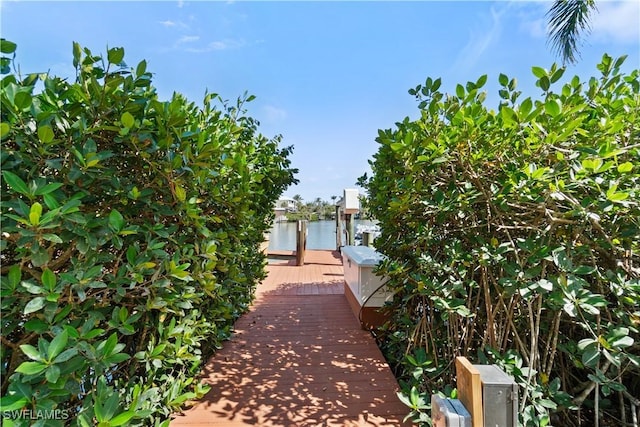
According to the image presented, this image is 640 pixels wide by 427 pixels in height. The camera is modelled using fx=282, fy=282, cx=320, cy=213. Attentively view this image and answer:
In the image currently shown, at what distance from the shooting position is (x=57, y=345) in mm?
1058

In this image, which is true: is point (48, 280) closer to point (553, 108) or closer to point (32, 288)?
point (32, 288)

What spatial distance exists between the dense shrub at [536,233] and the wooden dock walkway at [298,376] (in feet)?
1.50

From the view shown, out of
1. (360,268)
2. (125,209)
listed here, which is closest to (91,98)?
(125,209)

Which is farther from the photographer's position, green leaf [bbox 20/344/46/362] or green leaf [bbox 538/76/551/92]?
green leaf [bbox 538/76/551/92]

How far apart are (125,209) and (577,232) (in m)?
2.51

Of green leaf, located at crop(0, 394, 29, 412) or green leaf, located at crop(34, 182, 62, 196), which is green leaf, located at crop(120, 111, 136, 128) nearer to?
green leaf, located at crop(34, 182, 62, 196)

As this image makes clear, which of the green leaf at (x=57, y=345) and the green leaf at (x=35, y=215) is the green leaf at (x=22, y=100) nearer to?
the green leaf at (x=35, y=215)

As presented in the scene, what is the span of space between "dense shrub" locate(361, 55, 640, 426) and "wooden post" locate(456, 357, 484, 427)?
66 cm

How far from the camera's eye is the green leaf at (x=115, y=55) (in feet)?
4.21

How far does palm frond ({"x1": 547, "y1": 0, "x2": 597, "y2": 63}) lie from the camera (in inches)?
239

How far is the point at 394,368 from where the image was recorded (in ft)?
9.80

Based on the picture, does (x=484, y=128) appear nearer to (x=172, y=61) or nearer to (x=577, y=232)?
(x=577, y=232)

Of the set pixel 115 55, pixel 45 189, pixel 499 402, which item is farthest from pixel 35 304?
pixel 499 402

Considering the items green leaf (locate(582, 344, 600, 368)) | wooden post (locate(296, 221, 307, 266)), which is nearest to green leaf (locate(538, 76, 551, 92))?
green leaf (locate(582, 344, 600, 368))
